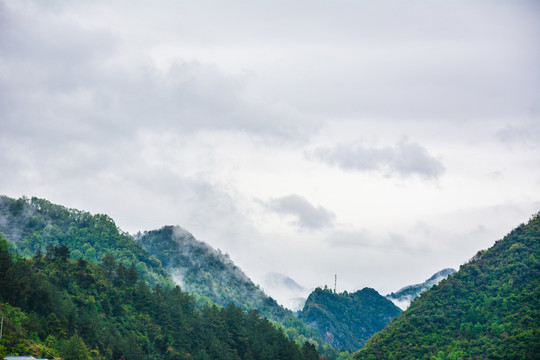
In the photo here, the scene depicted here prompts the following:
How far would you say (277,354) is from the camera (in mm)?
116375

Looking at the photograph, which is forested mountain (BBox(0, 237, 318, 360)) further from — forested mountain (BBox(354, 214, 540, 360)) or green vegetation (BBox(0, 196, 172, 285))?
green vegetation (BBox(0, 196, 172, 285))

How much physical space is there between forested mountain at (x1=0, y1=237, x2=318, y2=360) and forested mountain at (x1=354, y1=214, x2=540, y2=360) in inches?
762

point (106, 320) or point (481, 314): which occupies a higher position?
point (481, 314)

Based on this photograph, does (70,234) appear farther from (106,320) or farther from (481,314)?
(481,314)

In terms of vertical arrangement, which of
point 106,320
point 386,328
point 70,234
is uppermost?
point 70,234

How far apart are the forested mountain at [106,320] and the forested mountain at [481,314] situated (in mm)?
19356

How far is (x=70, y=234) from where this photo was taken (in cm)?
15625

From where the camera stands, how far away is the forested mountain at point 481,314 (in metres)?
105

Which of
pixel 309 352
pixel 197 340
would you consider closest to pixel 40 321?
pixel 197 340

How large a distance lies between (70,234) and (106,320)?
72236mm

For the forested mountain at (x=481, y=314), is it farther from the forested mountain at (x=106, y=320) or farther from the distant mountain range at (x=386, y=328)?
the forested mountain at (x=106, y=320)

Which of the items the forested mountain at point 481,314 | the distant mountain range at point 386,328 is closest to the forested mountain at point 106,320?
the distant mountain range at point 386,328

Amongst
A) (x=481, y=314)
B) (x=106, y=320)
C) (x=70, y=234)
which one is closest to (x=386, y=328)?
(x=481, y=314)

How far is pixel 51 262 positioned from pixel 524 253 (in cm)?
8905
